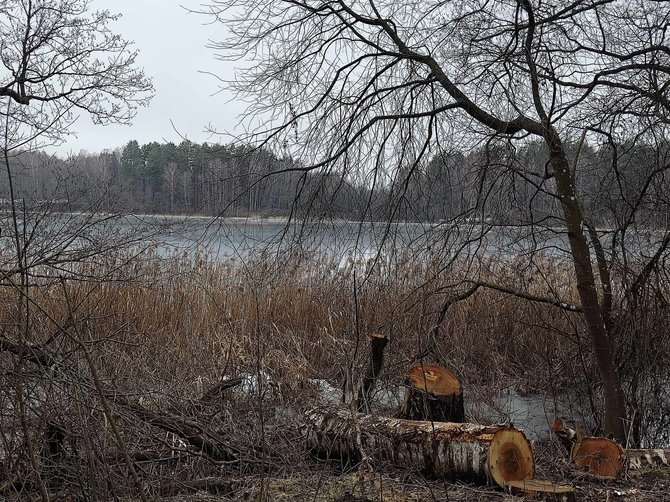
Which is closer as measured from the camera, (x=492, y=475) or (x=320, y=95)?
(x=492, y=475)

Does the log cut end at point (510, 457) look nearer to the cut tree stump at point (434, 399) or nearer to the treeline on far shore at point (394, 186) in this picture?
the cut tree stump at point (434, 399)

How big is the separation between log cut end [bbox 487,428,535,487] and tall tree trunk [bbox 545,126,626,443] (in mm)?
1850

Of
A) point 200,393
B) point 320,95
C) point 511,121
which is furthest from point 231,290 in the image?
point 511,121

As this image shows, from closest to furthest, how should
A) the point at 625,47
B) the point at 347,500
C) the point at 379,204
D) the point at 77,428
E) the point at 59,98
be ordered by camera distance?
the point at 77,428
the point at 347,500
the point at 625,47
the point at 379,204
the point at 59,98

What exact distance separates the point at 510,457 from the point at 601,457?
3.17 ft

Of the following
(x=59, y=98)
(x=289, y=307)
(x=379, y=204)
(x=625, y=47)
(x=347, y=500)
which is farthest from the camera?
(x=59, y=98)

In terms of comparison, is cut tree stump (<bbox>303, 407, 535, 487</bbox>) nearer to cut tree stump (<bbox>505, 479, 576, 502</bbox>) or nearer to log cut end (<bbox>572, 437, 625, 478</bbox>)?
cut tree stump (<bbox>505, 479, 576, 502</bbox>)

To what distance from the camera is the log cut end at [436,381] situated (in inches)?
206

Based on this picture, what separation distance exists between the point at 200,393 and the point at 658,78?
468 cm

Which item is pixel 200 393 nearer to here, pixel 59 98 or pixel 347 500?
pixel 347 500

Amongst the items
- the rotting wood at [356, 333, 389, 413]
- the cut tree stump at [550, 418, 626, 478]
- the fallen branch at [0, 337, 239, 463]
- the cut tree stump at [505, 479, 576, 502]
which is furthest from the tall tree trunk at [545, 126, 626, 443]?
the fallen branch at [0, 337, 239, 463]

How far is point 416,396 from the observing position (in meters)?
5.20

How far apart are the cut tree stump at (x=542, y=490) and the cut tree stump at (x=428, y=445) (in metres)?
0.11

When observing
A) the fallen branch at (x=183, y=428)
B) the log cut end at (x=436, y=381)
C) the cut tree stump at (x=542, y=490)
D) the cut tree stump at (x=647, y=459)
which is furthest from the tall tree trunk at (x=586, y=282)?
the fallen branch at (x=183, y=428)
